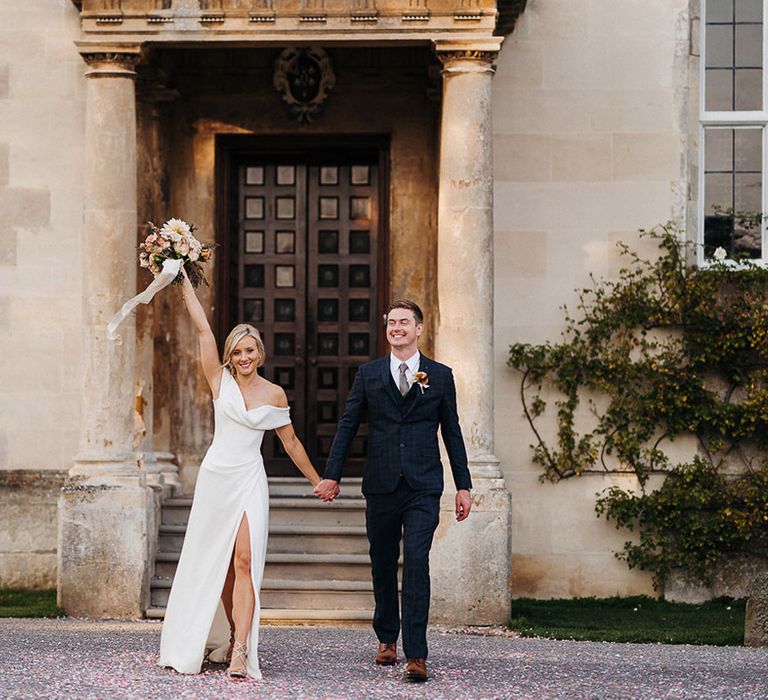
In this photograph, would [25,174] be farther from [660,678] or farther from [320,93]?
[660,678]

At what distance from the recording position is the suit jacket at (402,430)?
8.37 m

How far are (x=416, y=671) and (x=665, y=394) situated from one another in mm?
5450

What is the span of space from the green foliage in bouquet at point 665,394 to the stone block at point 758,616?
2.29 m

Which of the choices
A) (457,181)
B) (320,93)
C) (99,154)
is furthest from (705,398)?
(99,154)

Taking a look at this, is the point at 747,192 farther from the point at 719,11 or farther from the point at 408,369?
the point at 408,369

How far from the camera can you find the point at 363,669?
27.9ft

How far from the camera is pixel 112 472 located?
11.6m

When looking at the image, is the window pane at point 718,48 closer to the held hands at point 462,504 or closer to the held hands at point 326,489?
the held hands at point 462,504

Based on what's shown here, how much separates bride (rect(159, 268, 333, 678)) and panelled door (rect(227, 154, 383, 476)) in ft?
16.8

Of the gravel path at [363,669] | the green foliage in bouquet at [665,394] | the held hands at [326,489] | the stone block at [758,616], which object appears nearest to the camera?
the gravel path at [363,669]

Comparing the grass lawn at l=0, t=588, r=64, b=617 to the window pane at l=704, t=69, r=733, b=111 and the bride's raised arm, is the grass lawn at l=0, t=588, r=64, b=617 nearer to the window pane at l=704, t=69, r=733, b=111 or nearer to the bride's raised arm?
the bride's raised arm

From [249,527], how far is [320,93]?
606 centimetres

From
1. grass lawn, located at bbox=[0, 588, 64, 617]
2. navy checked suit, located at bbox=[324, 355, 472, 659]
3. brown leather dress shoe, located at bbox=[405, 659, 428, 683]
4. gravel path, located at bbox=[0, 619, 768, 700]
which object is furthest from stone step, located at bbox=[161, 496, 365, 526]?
brown leather dress shoe, located at bbox=[405, 659, 428, 683]

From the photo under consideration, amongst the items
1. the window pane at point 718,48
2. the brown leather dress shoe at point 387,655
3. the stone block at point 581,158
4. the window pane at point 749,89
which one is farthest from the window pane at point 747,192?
the brown leather dress shoe at point 387,655
